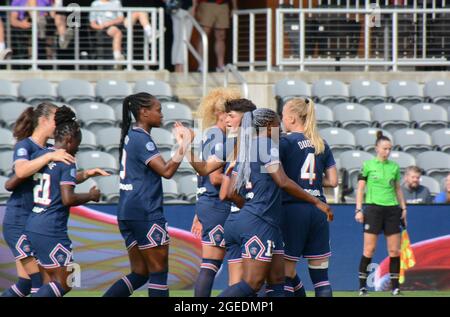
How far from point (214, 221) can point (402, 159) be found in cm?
587

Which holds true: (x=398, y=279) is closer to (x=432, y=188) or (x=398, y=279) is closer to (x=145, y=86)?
(x=432, y=188)

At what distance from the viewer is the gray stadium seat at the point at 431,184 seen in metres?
15.2

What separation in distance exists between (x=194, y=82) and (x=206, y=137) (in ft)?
24.5

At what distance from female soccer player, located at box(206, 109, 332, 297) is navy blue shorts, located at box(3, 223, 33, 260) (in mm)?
1838

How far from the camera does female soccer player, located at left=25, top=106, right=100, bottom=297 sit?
9.59 metres

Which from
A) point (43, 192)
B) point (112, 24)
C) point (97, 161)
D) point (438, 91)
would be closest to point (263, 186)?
point (43, 192)

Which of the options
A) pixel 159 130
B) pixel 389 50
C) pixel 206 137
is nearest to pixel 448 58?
pixel 389 50

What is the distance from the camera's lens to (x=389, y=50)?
18641 mm

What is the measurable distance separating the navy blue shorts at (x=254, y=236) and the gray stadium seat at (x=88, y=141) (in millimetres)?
5888

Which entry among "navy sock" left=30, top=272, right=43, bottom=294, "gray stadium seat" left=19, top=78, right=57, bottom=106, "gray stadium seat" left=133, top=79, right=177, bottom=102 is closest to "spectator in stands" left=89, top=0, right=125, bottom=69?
"gray stadium seat" left=133, top=79, right=177, bottom=102

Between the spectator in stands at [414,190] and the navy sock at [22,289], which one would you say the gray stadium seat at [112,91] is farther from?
the navy sock at [22,289]

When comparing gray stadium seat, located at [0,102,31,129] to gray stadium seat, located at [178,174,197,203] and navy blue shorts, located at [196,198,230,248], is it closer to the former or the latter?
gray stadium seat, located at [178,174,197,203]

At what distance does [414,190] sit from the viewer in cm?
1451

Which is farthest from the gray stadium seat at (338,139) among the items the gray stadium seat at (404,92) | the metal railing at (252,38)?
the metal railing at (252,38)
